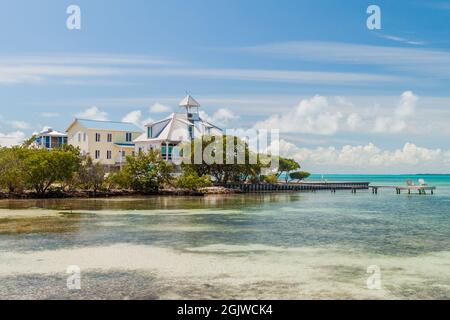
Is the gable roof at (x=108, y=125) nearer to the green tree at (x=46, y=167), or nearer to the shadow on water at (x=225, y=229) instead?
the green tree at (x=46, y=167)

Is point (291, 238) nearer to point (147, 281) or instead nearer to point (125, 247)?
point (125, 247)

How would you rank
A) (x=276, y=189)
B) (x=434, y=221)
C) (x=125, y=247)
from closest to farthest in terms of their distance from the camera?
(x=125, y=247)
(x=434, y=221)
(x=276, y=189)

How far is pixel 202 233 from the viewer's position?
84.0 ft

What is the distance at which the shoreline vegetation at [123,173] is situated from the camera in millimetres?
50938

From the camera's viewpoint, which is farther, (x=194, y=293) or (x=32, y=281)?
(x=32, y=281)

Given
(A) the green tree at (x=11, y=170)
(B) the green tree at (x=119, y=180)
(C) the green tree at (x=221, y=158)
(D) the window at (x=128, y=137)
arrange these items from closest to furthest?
(A) the green tree at (x=11, y=170), (B) the green tree at (x=119, y=180), (C) the green tree at (x=221, y=158), (D) the window at (x=128, y=137)

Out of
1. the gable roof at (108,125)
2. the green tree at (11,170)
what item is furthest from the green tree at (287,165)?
the green tree at (11,170)

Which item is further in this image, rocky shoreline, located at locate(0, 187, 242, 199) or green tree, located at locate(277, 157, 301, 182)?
green tree, located at locate(277, 157, 301, 182)

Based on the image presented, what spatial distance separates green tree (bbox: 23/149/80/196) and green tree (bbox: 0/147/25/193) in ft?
1.86

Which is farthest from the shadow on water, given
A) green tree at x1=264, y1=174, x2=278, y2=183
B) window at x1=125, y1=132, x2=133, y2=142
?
green tree at x1=264, y1=174, x2=278, y2=183

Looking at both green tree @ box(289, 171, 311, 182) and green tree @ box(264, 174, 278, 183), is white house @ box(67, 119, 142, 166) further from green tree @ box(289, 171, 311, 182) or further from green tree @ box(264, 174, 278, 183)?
green tree @ box(289, 171, 311, 182)

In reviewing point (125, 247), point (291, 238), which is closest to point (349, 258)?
point (291, 238)

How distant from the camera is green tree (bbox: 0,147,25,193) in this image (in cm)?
4970
